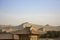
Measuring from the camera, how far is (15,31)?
175 inches

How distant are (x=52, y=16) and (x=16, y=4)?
80 centimetres

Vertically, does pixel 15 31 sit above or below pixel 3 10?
below

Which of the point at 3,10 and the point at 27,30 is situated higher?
the point at 3,10

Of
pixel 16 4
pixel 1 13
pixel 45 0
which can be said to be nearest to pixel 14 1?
pixel 16 4

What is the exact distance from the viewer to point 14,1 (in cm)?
461

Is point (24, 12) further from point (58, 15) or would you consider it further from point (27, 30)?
point (58, 15)

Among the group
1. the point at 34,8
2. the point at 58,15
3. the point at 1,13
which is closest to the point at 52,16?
the point at 58,15

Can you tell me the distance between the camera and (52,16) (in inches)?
178

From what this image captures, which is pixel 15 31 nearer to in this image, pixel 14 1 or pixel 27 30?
pixel 27 30

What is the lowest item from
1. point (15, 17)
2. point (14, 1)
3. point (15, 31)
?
point (15, 31)

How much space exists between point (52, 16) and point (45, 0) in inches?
14.7

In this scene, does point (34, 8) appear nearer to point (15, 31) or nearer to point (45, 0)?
point (45, 0)

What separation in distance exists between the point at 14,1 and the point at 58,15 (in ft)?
3.19

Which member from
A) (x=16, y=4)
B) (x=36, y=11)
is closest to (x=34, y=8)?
(x=36, y=11)
